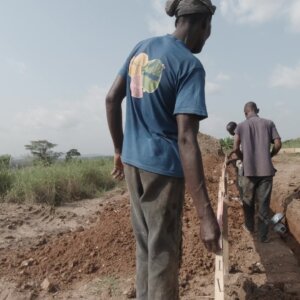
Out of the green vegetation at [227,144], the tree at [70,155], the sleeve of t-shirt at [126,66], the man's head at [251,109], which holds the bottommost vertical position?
the sleeve of t-shirt at [126,66]

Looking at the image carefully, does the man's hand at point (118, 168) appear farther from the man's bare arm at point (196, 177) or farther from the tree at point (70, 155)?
the tree at point (70, 155)

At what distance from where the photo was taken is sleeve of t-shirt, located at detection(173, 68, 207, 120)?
6.82 ft

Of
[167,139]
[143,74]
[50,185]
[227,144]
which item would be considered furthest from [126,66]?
[227,144]

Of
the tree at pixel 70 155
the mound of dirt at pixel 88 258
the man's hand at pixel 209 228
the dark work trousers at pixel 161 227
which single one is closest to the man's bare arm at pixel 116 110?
the dark work trousers at pixel 161 227

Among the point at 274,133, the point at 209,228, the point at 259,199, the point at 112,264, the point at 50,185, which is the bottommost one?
the point at 112,264

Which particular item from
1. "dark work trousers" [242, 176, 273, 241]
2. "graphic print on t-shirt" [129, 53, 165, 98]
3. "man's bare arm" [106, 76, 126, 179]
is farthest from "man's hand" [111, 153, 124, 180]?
"dark work trousers" [242, 176, 273, 241]

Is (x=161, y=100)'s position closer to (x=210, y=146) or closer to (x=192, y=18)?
(x=192, y=18)

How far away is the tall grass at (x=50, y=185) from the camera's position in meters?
9.36

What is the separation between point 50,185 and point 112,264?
5147 mm

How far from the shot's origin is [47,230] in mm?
7125

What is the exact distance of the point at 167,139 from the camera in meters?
2.25

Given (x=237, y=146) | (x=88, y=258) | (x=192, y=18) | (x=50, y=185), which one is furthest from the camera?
(x=50, y=185)

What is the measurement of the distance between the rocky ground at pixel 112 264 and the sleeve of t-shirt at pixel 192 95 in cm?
209

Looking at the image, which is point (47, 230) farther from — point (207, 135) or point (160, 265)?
point (207, 135)
